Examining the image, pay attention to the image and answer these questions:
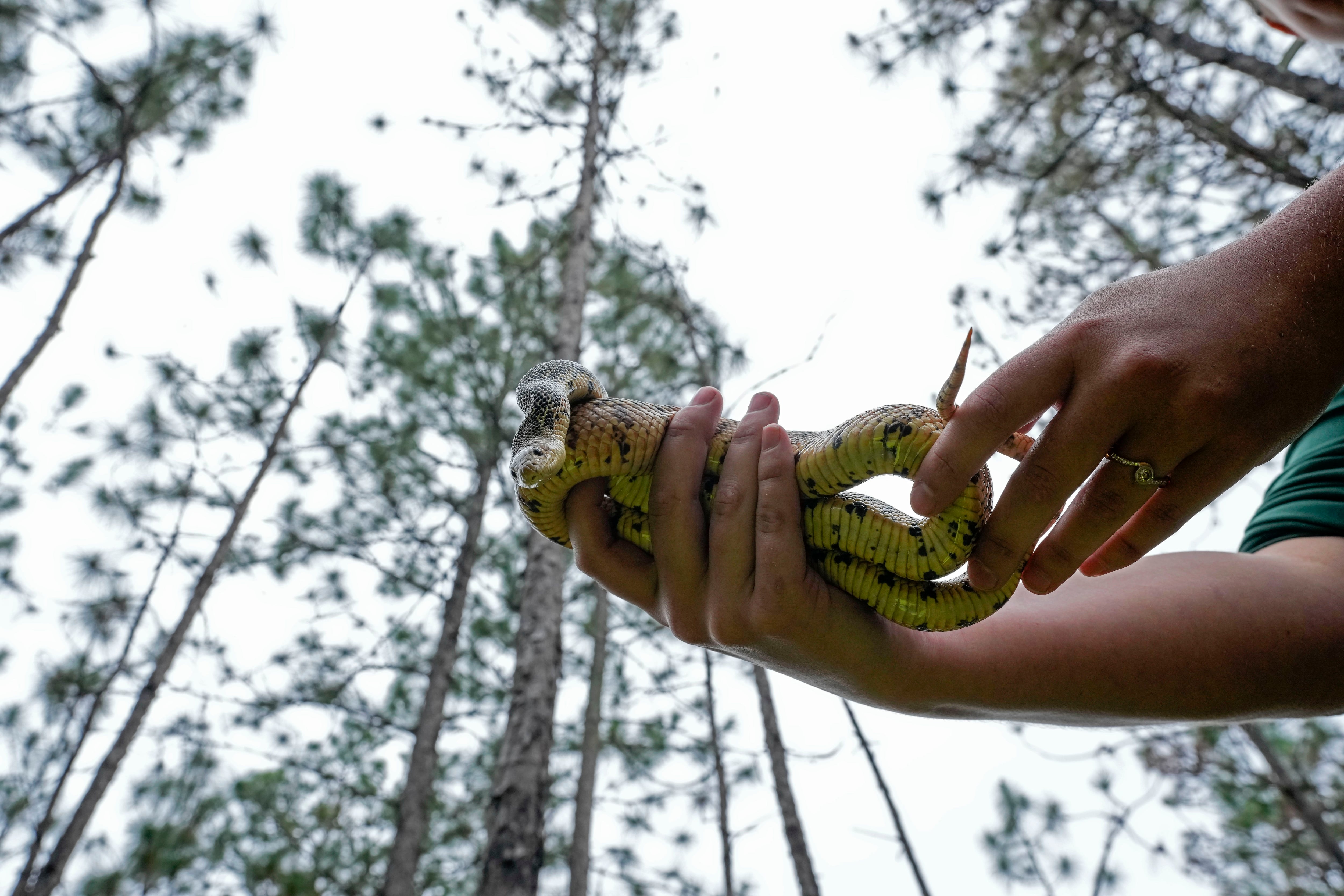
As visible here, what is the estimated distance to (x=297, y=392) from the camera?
31.0 feet

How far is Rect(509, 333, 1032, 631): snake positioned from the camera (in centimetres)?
182

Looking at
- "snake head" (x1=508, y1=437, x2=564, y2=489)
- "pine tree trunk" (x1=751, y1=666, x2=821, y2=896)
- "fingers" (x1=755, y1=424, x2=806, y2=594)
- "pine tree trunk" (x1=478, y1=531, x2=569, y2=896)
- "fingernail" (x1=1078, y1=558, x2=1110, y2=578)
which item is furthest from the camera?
"pine tree trunk" (x1=751, y1=666, x2=821, y2=896)

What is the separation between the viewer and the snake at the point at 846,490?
5.98ft

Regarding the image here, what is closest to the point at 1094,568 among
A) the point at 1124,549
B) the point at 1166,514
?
the point at 1124,549

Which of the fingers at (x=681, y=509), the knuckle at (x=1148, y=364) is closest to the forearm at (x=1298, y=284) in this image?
the knuckle at (x=1148, y=364)

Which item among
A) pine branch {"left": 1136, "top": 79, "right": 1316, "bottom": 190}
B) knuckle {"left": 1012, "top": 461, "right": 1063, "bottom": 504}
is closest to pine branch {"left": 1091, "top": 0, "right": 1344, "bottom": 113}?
pine branch {"left": 1136, "top": 79, "right": 1316, "bottom": 190}

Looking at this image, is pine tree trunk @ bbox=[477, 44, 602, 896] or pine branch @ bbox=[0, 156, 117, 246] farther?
pine branch @ bbox=[0, 156, 117, 246]

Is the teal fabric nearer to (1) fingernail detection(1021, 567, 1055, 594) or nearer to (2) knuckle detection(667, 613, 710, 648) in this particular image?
(1) fingernail detection(1021, 567, 1055, 594)

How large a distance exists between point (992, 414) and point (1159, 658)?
1.12 metres

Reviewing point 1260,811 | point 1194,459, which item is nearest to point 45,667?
point 1194,459

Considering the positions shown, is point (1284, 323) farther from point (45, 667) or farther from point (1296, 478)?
point (45, 667)

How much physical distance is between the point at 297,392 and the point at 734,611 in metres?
9.08

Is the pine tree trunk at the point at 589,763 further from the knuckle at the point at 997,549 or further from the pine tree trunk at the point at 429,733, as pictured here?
the knuckle at the point at 997,549

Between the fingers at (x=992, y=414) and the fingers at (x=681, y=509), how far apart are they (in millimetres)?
628
